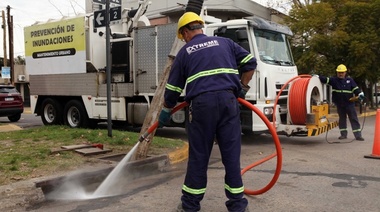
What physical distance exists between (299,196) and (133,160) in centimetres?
273

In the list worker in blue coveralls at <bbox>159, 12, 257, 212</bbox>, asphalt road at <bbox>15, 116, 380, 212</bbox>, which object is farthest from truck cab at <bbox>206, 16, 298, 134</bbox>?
worker in blue coveralls at <bbox>159, 12, 257, 212</bbox>

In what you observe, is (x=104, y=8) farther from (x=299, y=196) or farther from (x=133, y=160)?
(x=299, y=196)

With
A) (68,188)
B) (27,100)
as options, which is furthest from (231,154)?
(27,100)

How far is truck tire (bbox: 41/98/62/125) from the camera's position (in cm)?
1221

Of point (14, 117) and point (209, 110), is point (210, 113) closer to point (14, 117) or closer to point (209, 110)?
point (209, 110)

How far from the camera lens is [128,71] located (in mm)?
10531

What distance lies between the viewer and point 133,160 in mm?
6297

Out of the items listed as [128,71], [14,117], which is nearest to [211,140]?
[128,71]

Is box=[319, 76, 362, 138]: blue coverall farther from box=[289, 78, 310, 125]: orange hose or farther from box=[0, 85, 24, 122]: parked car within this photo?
box=[0, 85, 24, 122]: parked car

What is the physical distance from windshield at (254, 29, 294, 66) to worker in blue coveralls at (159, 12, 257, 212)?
4861 mm

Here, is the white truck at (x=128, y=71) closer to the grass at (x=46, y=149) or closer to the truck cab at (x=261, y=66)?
the truck cab at (x=261, y=66)

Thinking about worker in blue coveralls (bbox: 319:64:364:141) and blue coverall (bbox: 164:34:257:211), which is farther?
worker in blue coveralls (bbox: 319:64:364:141)

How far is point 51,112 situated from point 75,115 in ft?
4.20

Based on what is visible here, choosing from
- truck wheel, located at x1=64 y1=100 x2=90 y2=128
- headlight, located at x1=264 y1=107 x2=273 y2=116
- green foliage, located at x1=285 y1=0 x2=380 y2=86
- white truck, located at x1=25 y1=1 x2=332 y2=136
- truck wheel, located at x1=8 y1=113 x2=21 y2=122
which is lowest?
truck wheel, located at x1=8 y1=113 x2=21 y2=122
